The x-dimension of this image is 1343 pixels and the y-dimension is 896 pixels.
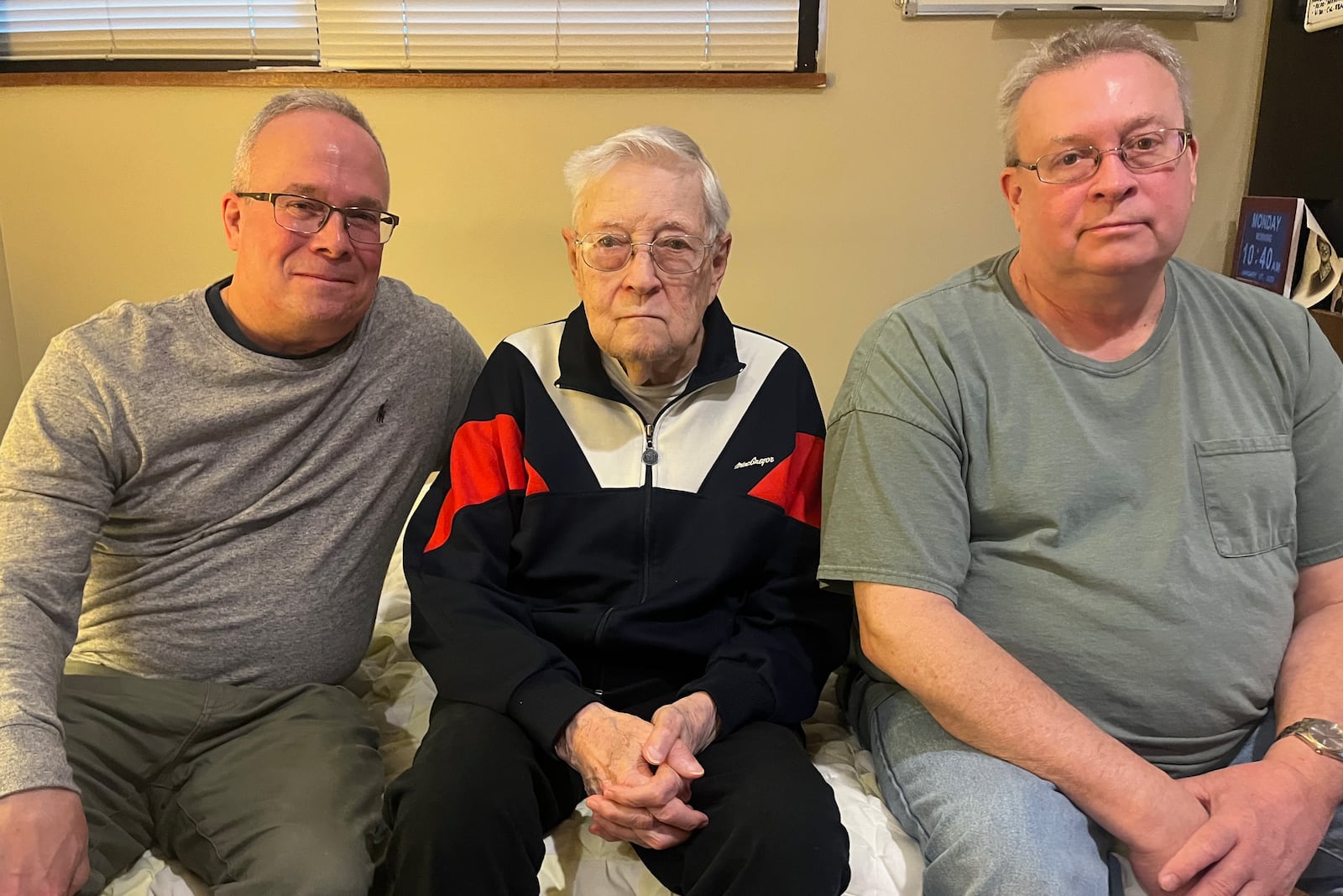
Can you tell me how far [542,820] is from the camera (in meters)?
1.30

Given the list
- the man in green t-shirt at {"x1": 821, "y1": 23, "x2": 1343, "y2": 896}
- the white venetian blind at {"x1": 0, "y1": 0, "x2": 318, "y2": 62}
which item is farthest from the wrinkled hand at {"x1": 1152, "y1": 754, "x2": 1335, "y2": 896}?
the white venetian blind at {"x1": 0, "y1": 0, "x2": 318, "y2": 62}

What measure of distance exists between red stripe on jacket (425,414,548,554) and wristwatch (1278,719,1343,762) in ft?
3.48

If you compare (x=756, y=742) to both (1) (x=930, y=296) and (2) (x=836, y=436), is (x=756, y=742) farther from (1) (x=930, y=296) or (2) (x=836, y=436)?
(1) (x=930, y=296)

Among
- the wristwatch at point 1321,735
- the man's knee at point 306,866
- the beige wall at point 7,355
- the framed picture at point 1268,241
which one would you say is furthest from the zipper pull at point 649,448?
the beige wall at point 7,355

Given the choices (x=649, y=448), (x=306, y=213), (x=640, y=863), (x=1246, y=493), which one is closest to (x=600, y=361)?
(x=649, y=448)

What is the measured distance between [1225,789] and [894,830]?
0.41m

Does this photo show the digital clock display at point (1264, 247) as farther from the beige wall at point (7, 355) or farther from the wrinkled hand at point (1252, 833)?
the beige wall at point (7, 355)

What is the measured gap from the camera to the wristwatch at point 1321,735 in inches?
47.6

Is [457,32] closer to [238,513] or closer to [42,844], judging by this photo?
[238,513]

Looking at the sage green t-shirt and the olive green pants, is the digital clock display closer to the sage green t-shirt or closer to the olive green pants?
the sage green t-shirt

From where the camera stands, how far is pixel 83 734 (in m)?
1.36

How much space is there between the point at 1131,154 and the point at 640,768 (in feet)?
3.45

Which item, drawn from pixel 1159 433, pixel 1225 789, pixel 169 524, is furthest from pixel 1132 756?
pixel 169 524

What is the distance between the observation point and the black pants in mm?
1131
